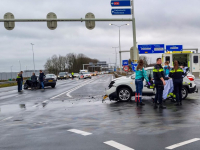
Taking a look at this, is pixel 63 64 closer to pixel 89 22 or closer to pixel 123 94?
pixel 89 22

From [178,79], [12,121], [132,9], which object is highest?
[132,9]

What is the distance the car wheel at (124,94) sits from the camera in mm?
13586

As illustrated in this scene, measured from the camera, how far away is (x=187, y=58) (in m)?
29.3

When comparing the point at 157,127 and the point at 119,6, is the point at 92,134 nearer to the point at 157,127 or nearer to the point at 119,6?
the point at 157,127


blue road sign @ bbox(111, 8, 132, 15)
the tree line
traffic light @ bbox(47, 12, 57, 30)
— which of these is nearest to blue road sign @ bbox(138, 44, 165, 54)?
blue road sign @ bbox(111, 8, 132, 15)

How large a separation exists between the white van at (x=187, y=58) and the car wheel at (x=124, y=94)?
14179 millimetres

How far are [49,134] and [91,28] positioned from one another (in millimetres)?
14759

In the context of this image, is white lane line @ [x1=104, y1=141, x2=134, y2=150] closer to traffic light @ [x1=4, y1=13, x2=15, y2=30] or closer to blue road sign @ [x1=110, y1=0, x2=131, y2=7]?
blue road sign @ [x1=110, y1=0, x2=131, y2=7]

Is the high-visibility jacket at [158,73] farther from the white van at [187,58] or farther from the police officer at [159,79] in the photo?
the white van at [187,58]

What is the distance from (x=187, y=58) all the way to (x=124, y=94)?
17660 millimetres

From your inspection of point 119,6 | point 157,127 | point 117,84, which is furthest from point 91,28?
point 157,127

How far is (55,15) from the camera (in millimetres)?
20453

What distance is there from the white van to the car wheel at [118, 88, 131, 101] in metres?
14.2

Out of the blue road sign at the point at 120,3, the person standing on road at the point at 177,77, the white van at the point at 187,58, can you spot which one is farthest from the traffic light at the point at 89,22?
the person standing on road at the point at 177,77
